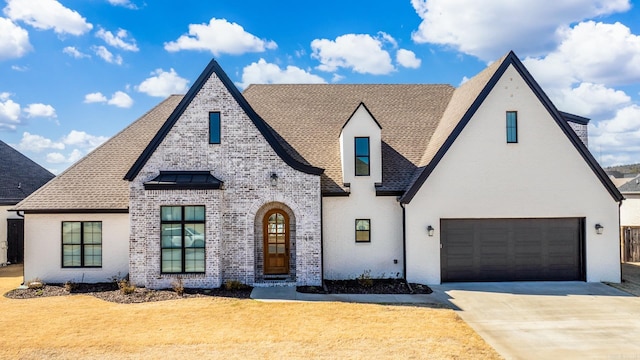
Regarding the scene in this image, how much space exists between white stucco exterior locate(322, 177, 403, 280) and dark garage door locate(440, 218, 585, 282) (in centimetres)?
187

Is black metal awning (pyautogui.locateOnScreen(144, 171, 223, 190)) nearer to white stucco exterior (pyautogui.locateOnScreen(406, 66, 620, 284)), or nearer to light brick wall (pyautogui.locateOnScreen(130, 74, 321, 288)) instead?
light brick wall (pyautogui.locateOnScreen(130, 74, 321, 288))

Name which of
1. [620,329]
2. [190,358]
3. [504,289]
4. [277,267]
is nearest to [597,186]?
[504,289]

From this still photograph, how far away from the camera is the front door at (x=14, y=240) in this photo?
21484 millimetres

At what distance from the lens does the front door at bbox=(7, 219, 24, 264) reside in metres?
21.5

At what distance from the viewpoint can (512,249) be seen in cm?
1580

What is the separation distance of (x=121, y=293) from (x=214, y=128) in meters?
6.44

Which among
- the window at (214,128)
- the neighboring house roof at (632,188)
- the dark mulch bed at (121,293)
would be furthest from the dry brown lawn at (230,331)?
the neighboring house roof at (632,188)

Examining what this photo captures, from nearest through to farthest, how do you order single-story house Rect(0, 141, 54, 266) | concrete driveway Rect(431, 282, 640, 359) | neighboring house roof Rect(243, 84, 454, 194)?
concrete driveway Rect(431, 282, 640, 359)
neighboring house roof Rect(243, 84, 454, 194)
single-story house Rect(0, 141, 54, 266)

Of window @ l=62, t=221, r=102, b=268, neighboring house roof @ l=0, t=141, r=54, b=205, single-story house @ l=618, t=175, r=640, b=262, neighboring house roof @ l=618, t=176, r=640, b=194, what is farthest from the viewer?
neighboring house roof @ l=618, t=176, r=640, b=194

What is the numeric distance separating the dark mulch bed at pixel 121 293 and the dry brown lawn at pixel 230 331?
55 centimetres

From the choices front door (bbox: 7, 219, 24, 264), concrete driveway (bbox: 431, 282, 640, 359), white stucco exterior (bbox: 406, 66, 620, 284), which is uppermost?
white stucco exterior (bbox: 406, 66, 620, 284)

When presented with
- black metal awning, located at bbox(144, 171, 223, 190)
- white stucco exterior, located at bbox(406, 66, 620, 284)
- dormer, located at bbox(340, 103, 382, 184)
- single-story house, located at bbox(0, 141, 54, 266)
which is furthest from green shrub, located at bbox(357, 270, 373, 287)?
single-story house, located at bbox(0, 141, 54, 266)

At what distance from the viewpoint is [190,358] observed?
8.57m

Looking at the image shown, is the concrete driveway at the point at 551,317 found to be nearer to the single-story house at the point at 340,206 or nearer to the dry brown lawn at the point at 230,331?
the dry brown lawn at the point at 230,331
